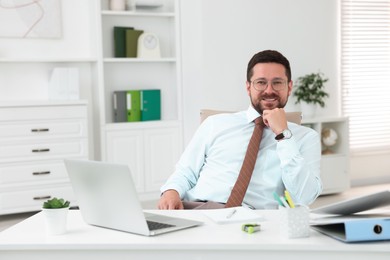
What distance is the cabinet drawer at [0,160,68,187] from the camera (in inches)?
189

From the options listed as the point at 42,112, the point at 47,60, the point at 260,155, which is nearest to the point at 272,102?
the point at 260,155

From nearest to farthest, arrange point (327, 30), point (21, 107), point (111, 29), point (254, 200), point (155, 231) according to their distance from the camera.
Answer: point (155, 231) → point (254, 200) → point (21, 107) → point (111, 29) → point (327, 30)

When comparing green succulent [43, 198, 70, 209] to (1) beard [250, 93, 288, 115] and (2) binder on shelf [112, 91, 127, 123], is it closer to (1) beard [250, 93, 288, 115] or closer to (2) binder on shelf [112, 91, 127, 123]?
(1) beard [250, 93, 288, 115]

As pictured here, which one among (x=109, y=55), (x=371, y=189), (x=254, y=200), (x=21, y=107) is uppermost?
(x=109, y=55)

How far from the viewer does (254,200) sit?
2434 millimetres

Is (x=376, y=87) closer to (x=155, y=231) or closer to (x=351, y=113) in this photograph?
(x=351, y=113)

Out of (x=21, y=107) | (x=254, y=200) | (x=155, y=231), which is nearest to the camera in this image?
(x=155, y=231)

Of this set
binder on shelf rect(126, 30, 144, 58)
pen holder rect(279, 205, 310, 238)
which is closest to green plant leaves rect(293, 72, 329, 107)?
binder on shelf rect(126, 30, 144, 58)

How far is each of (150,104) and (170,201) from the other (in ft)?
10.8

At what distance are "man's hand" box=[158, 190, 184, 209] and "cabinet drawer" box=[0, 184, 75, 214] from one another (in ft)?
8.91

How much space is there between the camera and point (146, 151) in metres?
5.61

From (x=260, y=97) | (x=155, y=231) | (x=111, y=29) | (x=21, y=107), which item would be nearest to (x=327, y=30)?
(x=111, y=29)
